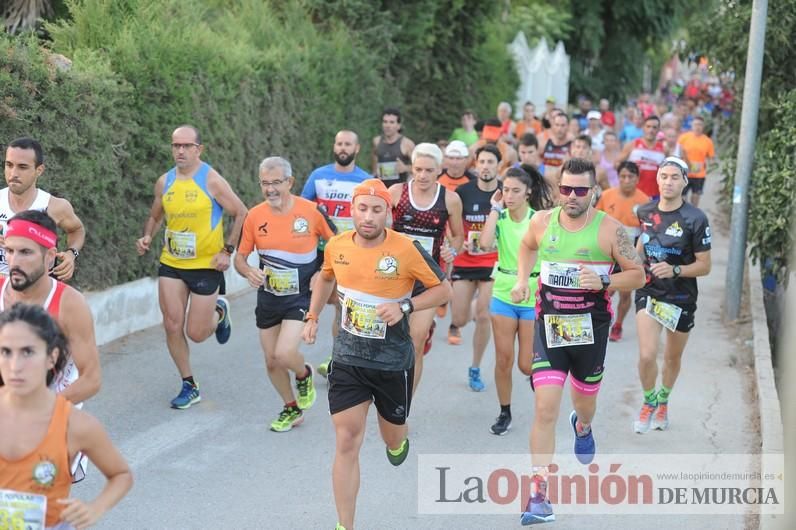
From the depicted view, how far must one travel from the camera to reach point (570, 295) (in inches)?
263

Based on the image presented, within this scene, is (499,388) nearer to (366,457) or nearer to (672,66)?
(366,457)

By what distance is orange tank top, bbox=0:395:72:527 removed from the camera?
3.88 metres

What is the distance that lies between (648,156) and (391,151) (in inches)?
153

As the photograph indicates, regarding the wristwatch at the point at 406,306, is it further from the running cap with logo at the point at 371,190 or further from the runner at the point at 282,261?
the runner at the point at 282,261

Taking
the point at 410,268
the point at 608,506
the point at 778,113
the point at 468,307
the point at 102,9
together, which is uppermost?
the point at 102,9

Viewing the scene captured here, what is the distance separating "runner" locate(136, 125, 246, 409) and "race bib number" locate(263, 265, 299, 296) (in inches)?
21.2

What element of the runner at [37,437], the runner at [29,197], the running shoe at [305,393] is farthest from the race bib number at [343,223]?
the runner at [37,437]

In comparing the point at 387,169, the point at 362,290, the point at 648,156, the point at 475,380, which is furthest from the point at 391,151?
the point at 362,290

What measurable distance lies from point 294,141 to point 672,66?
66.5 m

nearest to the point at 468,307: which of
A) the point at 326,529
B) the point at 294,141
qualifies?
the point at 326,529

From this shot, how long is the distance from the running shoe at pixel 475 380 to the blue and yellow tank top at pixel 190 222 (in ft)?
8.17

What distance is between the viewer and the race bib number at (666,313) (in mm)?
8328

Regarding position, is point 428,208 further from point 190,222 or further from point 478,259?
point 190,222

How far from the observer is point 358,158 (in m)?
18.6
